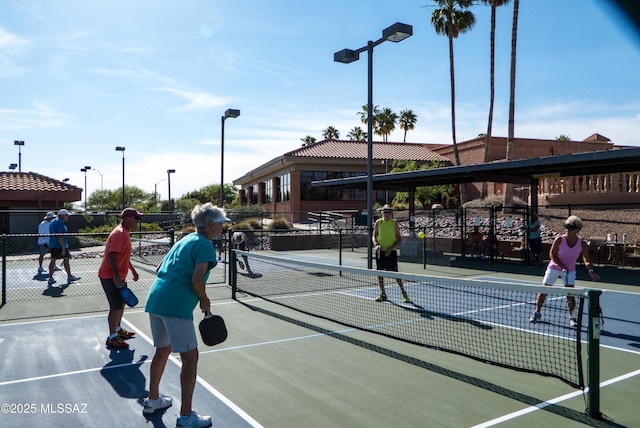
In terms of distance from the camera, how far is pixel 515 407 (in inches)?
186

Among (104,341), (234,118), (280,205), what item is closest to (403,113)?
(280,205)

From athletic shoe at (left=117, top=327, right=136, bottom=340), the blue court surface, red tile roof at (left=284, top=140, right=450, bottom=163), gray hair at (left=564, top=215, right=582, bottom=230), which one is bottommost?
the blue court surface

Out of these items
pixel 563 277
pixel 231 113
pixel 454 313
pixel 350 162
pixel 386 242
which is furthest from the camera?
pixel 350 162

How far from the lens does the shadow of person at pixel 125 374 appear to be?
5246mm

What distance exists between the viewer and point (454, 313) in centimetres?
896

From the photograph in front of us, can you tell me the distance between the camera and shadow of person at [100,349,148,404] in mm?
5246

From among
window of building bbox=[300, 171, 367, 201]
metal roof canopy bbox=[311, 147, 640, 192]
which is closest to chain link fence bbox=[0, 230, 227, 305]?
metal roof canopy bbox=[311, 147, 640, 192]

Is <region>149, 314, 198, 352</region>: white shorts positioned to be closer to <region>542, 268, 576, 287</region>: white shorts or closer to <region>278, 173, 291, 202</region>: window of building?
<region>542, 268, 576, 287</region>: white shorts

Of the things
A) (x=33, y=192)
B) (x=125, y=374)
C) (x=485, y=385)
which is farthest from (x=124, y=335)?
(x=33, y=192)

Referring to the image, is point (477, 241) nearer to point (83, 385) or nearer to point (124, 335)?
point (124, 335)

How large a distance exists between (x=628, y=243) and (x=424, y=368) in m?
15.3

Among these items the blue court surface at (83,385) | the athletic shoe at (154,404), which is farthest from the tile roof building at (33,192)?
the athletic shoe at (154,404)

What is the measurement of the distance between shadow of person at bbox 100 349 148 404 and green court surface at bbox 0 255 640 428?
7.1 inches

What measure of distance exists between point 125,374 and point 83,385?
48 centimetres
